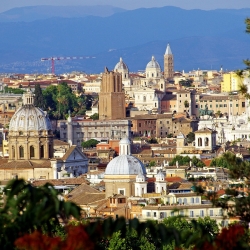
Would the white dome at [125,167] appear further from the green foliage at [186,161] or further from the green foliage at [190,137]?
the green foliage at [190,137]

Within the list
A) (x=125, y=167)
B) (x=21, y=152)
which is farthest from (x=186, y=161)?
(x=125, y=167)

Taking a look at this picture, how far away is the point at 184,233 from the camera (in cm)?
1659

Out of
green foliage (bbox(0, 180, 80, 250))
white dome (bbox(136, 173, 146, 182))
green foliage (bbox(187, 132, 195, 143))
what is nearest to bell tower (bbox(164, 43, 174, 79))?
green foliage (bbox(187, 132, 195, 143))

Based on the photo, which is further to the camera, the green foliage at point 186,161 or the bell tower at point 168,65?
the bell tower at point 168,65

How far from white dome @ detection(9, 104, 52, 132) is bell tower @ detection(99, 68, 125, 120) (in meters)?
40.3

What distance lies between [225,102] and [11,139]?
2211 inches

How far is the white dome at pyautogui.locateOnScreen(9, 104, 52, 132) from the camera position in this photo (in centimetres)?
7125

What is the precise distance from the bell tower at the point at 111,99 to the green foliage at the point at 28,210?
95561 millimetres

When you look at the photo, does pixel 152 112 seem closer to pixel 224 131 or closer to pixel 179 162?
pixel 224 131

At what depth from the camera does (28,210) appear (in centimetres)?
1625

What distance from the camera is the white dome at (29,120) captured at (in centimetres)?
7125

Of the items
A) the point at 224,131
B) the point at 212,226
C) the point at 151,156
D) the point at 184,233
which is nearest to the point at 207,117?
the point at 224,131

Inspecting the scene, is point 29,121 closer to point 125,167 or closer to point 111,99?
point 125,167

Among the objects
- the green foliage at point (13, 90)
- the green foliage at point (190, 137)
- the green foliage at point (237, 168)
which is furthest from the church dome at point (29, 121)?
the green foliage at point (13, 90)
